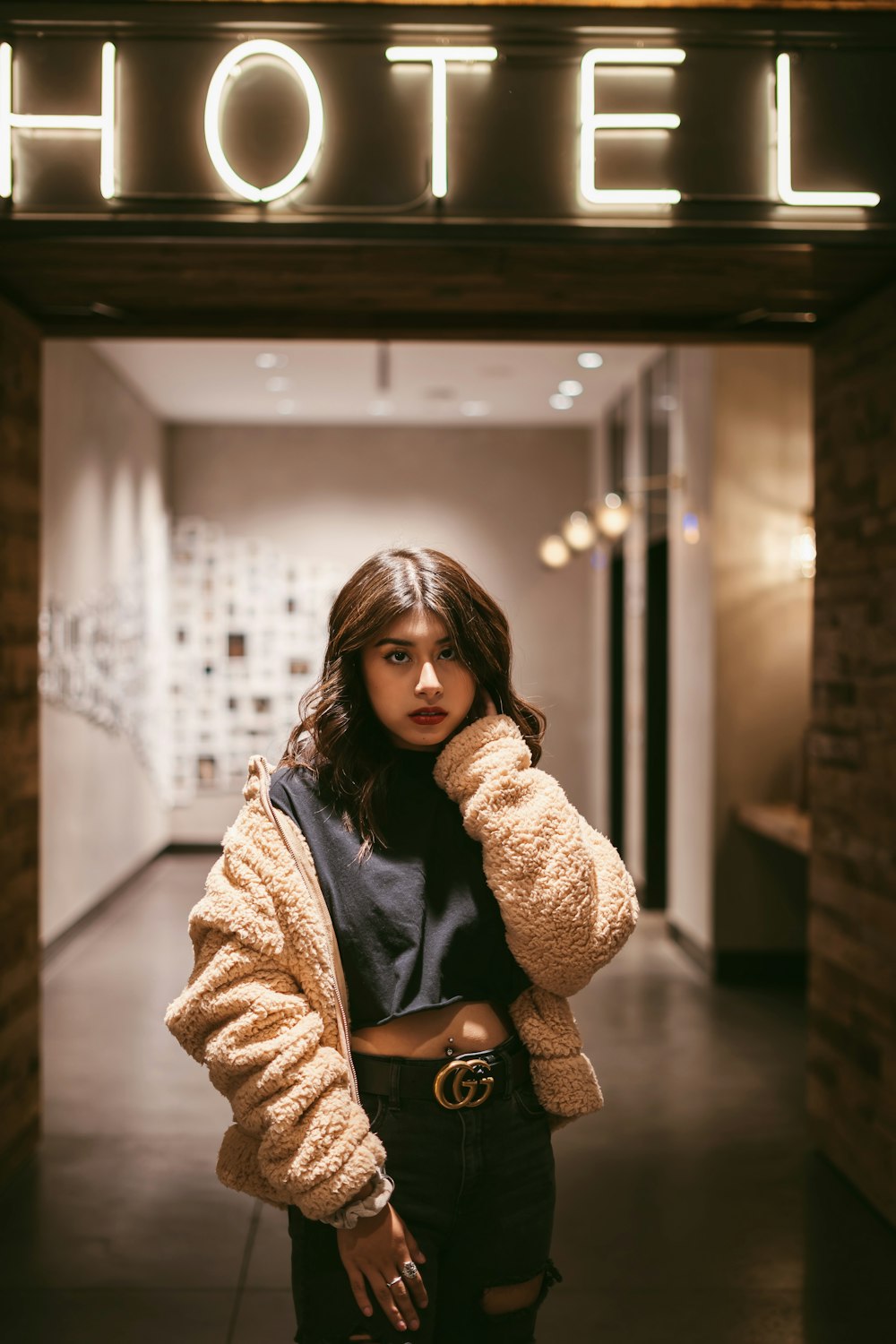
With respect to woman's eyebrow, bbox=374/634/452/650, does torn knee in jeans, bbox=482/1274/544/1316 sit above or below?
below

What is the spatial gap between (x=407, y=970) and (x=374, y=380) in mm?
6540

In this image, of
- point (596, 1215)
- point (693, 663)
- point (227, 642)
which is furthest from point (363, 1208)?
point (227, 642)

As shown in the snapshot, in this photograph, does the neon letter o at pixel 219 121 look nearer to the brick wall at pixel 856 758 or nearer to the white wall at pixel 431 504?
the brick wall at pixel 856 758

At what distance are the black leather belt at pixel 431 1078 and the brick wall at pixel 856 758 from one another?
1.73 m

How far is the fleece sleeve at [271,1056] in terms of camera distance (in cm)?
127

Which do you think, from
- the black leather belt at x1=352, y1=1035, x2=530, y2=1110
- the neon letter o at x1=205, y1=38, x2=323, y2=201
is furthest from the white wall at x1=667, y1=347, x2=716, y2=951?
the black leather belt at x1=352, y1=1035, x2=530, y2=1110

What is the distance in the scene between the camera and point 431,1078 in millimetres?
1382

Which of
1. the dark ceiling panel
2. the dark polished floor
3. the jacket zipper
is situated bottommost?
the dark polished floor

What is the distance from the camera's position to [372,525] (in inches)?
359

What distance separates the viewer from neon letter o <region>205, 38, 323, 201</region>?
7.50ft

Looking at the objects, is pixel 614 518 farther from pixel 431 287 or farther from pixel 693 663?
pixel 431 287

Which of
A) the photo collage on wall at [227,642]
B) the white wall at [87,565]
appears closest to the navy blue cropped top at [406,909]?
the white wall at [87,565]

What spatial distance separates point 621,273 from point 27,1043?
2441 mm

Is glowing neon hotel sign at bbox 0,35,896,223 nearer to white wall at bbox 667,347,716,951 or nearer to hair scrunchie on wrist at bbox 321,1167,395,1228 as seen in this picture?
hair scrunchie on wrist at bbox 321,1167,395,1228
